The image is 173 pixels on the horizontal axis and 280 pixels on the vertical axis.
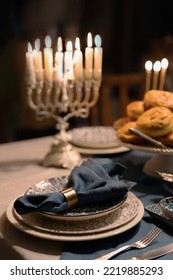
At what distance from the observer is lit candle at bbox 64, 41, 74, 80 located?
125 cm

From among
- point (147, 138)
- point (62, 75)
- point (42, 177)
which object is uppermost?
point (62, 75)

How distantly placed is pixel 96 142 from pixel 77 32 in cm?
239

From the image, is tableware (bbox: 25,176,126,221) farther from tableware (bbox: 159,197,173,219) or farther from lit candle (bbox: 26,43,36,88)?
lit candle (bbox: 26,43,36,88)

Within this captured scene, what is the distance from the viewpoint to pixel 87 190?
91 centimetres

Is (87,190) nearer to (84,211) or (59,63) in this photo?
(84,211)

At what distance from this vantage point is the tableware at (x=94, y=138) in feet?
4.70

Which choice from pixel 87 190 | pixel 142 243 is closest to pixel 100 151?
pixel 87 190

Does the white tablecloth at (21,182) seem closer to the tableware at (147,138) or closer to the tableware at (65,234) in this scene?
the tableware at (65,234)

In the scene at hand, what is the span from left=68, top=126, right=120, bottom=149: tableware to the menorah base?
0.36 ft

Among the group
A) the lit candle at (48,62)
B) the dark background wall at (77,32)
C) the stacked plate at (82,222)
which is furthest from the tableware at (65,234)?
the dark background wall at (77,32)

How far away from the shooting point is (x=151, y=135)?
1140 millimetres

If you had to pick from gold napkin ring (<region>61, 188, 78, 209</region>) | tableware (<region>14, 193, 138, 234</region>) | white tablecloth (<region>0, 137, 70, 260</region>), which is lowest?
white tablecloth (<region>0, 137, 70, 260</region>)

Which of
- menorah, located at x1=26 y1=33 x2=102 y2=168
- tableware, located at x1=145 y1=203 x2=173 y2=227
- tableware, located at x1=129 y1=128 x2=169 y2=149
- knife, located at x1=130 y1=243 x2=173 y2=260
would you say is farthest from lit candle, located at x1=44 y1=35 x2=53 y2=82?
knife, located at x1=130 y1=243 x2=173 y2=260

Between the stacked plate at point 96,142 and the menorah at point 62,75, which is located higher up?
the menorah at point 62,75
